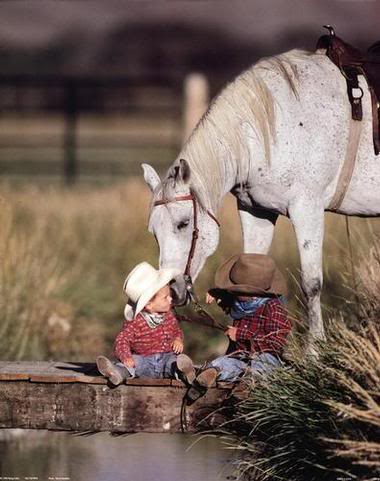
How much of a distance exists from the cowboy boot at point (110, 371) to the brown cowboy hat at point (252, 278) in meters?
0.64

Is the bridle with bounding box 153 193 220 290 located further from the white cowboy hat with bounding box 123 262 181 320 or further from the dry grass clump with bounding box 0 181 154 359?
the dry grass clump with bounding box 0 181 154 359

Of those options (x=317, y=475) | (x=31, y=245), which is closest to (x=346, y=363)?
(x=317, y=475)

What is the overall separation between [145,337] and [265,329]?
1.80 feet

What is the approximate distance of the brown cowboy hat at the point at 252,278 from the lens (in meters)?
6.01

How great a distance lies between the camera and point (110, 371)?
572 cm

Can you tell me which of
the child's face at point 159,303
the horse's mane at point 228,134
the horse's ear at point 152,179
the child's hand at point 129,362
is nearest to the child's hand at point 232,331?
the child's face at point 159,303

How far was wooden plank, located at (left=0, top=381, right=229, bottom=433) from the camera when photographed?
19.2 ft

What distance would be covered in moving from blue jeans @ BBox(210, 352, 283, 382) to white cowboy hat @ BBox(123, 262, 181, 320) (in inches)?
16.4

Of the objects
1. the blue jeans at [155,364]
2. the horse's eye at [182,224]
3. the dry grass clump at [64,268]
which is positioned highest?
the horse's eye at [182,224]

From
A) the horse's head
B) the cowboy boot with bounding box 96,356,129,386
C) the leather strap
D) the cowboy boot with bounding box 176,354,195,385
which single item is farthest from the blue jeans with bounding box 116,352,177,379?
the leather strap

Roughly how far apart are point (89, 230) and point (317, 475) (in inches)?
263

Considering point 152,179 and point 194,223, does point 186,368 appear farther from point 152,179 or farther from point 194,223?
point 152,179

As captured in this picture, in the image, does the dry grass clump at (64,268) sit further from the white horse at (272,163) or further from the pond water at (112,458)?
the white horse at (272,163)

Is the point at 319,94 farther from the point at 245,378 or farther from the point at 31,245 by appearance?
the point at 31,245
